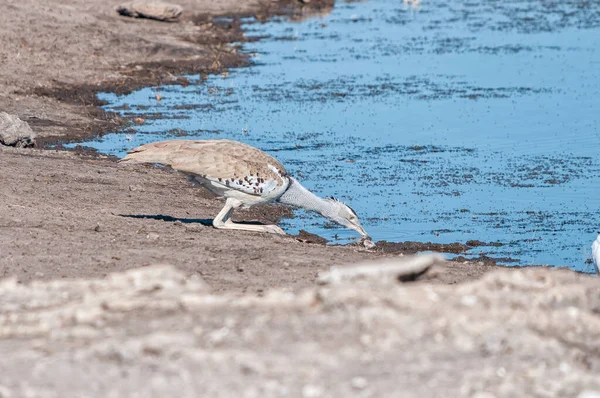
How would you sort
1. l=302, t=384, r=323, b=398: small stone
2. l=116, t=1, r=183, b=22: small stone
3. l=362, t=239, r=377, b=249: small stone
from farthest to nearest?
1. l=116, t=1, r=183, b=22: small stone
2. l=362, t=239, r=377, b=249: small stone
3. l=302, t=384, r=323, b=398: small stone

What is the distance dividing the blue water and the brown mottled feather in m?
2.01

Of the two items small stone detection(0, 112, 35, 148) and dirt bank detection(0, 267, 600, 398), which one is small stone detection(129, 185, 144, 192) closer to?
small stone detection(0, 112, 35, 148)

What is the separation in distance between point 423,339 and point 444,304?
13.7 inches

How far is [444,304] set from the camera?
597cm

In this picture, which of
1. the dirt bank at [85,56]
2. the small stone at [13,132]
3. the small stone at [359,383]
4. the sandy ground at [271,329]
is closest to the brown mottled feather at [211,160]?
the sandy ground at [271,329]

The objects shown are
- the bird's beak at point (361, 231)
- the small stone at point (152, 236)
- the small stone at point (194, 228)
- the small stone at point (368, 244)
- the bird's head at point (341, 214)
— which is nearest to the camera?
the small stone at point (152, 236)

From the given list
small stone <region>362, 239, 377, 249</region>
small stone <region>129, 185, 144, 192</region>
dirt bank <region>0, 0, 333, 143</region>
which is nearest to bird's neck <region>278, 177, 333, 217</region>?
small stone <region>362, 239, 377, 249</region>

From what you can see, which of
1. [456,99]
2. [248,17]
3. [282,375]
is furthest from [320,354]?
[248,17]

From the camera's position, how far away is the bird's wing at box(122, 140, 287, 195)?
11031mm

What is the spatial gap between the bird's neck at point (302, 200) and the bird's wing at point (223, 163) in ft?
0.87

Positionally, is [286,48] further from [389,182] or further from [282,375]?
[282,375]

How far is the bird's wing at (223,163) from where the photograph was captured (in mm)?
11031

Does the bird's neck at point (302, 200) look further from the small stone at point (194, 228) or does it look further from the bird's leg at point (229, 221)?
the small stone at point (194, 228)

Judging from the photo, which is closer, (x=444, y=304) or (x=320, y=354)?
(x=320, y=354)
